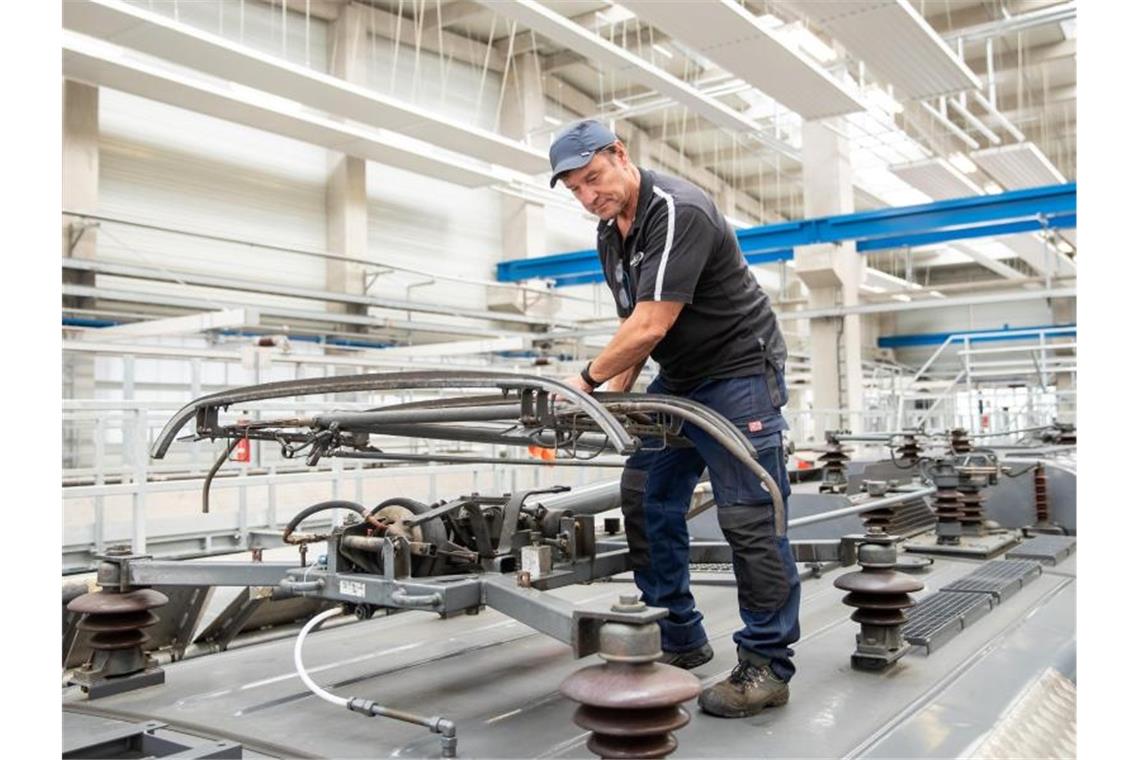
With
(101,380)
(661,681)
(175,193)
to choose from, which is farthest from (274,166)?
(661,681)

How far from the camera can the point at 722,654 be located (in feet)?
7.63

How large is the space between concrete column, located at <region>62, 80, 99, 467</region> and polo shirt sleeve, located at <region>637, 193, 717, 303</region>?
27.4 feet

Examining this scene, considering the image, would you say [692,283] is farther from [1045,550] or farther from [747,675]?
[1045,550]

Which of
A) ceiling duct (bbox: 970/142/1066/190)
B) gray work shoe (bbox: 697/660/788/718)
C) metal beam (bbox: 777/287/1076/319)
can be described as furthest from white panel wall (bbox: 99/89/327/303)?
gray work shoe (bbox: 697/660/788/718)

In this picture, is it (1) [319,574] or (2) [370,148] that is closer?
(1) [319,574]

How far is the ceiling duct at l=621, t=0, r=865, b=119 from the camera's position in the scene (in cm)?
611

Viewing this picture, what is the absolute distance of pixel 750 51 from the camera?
674cm

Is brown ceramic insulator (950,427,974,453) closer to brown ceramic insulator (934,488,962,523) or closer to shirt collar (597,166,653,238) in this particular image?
brown ceramic insulator (934,488,962,523)

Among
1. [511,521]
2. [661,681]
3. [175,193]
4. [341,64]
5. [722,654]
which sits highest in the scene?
[341,64]

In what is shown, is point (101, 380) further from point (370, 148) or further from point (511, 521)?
point (511, 521)

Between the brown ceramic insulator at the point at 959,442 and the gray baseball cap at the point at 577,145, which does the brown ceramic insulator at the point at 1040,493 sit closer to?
the brown ceramic insulator at the point at 959,442

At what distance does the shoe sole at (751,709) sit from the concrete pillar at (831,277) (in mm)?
9281

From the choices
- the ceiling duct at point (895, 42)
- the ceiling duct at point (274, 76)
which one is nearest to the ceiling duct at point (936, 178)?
the ceiling duct at point (895, 42)

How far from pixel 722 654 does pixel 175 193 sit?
9.81m
